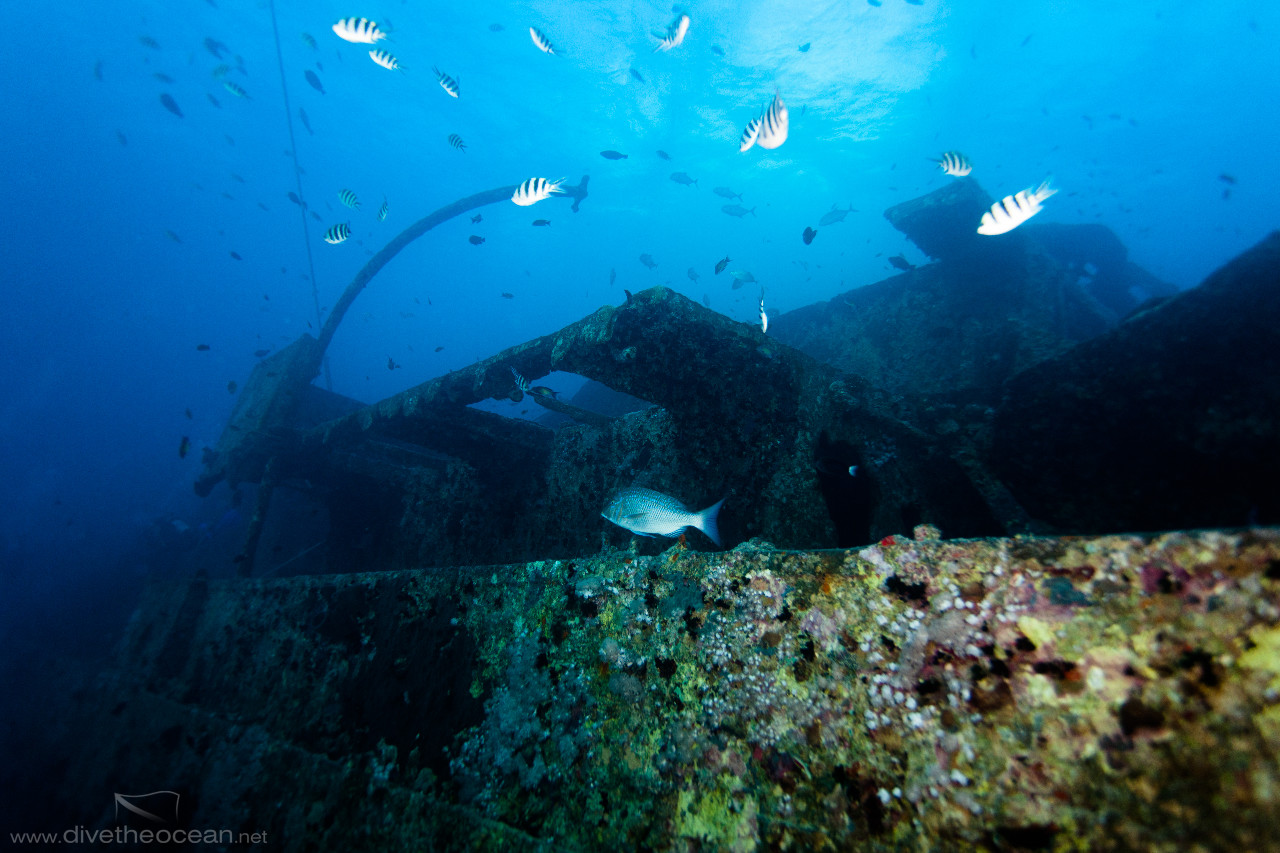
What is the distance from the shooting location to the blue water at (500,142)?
29.2 m

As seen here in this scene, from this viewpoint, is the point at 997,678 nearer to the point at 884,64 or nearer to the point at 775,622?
the point at 775,622

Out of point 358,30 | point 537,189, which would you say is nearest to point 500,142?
point 358,30

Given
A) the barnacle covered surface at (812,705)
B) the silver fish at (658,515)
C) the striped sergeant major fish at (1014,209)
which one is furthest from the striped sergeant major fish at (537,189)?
the barnacle covered surface at (812,705)

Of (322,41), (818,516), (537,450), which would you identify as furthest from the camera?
(322,41)

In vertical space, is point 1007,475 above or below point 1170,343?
below

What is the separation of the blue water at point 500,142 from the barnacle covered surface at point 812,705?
13.7 metres

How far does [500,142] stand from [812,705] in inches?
2141

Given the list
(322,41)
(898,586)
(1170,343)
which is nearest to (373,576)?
(898,586)

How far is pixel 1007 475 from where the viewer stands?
285cm

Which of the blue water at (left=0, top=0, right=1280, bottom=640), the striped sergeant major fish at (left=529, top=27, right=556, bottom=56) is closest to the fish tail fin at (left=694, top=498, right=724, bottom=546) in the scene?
the striped sergeant major fish at (left=529, top=27, right=556, bottom=56)

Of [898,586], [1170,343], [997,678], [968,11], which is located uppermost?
[968,11]

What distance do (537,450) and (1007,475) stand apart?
14.5 feet

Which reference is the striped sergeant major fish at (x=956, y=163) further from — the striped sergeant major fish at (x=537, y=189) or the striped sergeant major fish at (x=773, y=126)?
the striped sergeant major fish at (x=537, y=189)

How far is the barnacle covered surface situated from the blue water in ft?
45.0
